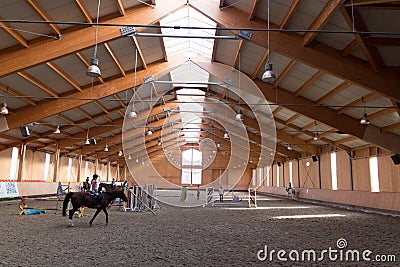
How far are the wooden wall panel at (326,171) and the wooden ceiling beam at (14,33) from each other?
20521mm

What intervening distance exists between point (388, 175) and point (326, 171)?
6863 millimetres

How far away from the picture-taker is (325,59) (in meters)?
10.6

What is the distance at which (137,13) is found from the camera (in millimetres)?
11547

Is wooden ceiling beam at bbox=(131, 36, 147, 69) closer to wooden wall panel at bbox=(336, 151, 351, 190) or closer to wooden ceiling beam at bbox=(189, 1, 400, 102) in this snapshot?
wooden ceiling beam at bbox=(189, 1, 400, 102)

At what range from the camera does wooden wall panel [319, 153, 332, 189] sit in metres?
23.1

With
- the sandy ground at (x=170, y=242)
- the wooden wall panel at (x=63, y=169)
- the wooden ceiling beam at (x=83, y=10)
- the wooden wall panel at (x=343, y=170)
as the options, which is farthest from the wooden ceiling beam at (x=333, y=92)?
the wooden wall panel at (x=63, y=169)

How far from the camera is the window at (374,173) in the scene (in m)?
18.0

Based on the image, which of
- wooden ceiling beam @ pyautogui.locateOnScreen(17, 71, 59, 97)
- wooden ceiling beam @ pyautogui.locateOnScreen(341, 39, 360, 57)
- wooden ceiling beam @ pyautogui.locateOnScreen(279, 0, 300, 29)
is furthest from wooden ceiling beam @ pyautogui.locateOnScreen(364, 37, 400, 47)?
wooden ceiling beam @ pyautogui.locateOnScreen(17, 71, 59, 97)

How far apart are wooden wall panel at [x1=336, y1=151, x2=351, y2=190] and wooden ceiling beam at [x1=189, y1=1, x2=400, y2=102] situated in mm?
11528

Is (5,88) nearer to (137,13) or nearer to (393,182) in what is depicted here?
(137,13)

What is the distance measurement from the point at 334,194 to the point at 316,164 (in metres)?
4.64

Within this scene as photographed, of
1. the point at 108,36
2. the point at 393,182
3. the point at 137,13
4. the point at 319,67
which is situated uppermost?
the point at 137,13

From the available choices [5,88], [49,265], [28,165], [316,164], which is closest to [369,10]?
[49,265]

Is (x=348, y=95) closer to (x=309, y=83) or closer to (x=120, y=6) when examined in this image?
(x=309, y=83)
